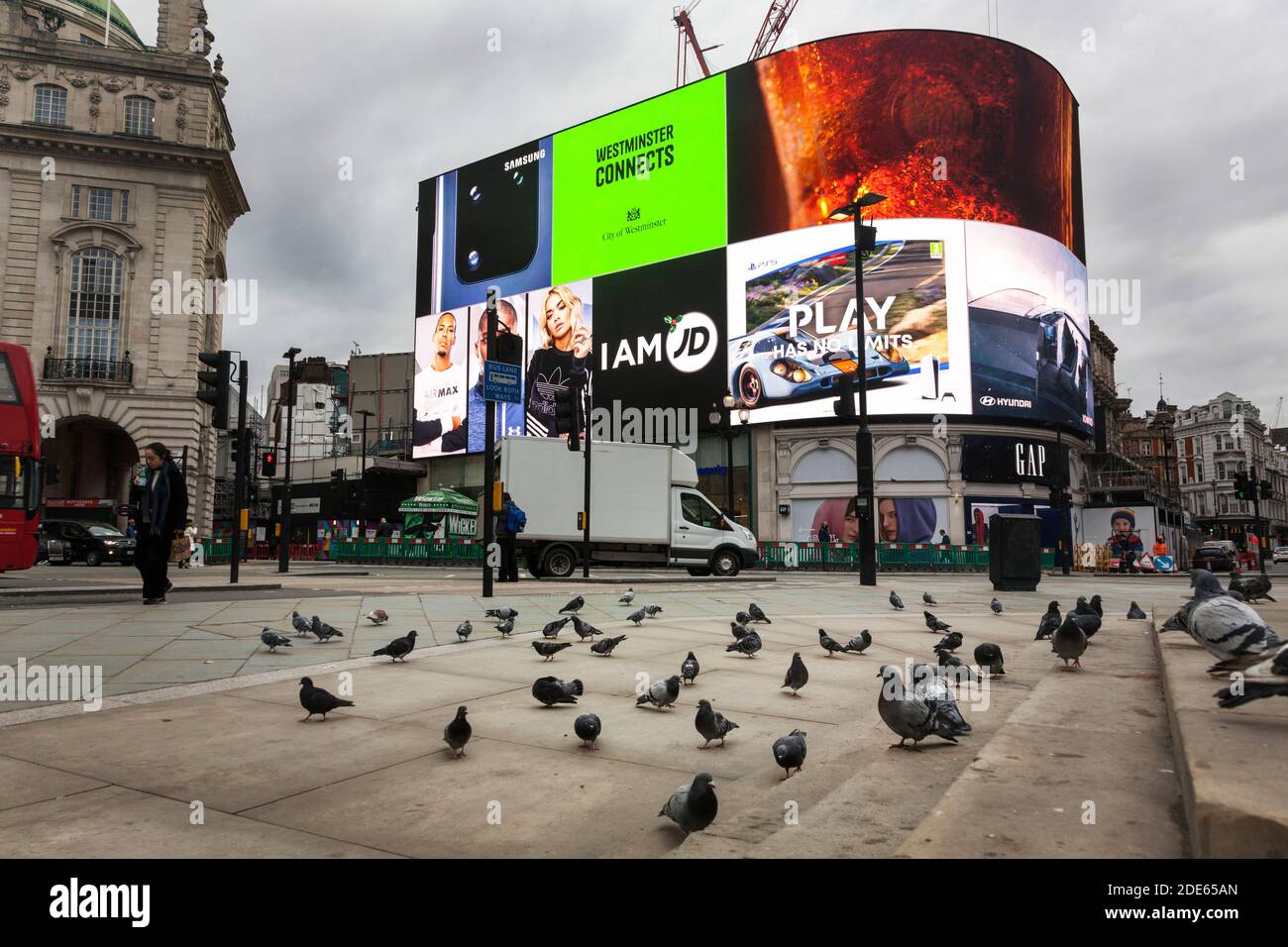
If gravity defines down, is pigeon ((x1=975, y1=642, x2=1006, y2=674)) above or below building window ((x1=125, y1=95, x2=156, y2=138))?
below

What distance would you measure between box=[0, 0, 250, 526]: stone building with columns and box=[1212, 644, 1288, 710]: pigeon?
135 ft

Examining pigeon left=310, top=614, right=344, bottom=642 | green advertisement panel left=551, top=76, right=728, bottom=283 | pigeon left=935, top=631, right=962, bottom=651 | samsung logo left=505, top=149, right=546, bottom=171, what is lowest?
pigeon left=935, top=631, right=962, bottom=651

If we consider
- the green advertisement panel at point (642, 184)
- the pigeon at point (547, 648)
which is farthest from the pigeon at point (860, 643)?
the green advertisement panel at point (642, 184)

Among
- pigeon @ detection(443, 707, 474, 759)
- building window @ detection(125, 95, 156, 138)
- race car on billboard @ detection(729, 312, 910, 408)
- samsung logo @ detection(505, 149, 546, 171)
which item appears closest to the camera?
pigeon @ detection(443, 707, 474, 759)

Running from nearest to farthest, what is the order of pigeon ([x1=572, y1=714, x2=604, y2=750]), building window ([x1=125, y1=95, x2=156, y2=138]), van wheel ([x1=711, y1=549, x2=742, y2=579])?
pigeon ([x1=572, y1=714, x2=604, y2=750]) < van wheel ([x1=711, y1=549, x2=742, y2=579]) < building window ([x1=125, y1=95, x2=156, y2=138])

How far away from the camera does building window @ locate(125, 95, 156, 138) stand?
131 ft

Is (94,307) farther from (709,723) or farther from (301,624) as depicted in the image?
(709,723)

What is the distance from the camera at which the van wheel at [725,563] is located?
22.1 meters

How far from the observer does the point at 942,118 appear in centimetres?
3828

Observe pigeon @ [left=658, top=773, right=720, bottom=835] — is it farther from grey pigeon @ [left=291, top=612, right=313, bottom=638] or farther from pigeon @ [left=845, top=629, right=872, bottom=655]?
grey pigeon @ [left=291, top=612, right=313, bottom=638]

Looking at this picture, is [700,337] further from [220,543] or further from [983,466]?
[220,543]

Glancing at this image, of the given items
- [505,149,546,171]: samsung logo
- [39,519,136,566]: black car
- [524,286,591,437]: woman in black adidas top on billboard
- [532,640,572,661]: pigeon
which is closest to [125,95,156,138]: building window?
[505,149,546,171]: samsung logo

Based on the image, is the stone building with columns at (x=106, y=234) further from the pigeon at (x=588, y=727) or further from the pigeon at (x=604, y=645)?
the pigeon at (x=588, y=727)

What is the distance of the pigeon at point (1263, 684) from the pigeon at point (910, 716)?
111cm
